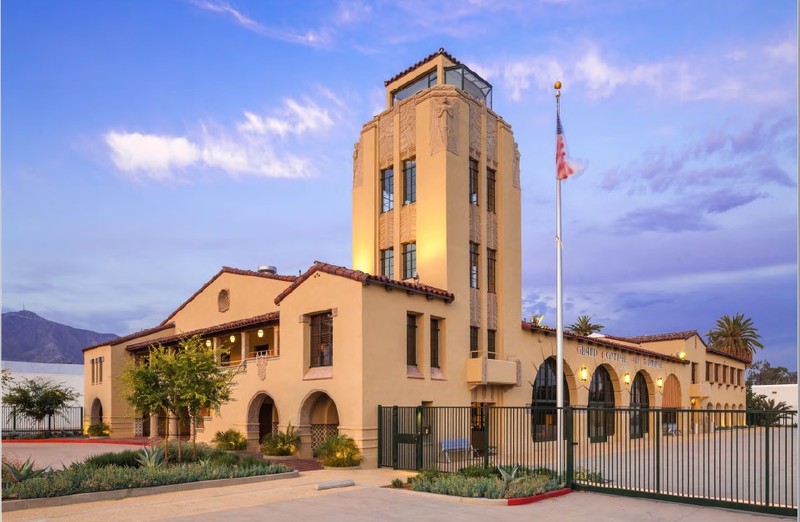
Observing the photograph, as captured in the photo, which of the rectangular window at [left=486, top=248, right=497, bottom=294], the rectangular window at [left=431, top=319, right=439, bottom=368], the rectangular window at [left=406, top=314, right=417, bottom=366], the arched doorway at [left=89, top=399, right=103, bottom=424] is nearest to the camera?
the rectangular window at [left=406, top=314, right=417, bottom=366]

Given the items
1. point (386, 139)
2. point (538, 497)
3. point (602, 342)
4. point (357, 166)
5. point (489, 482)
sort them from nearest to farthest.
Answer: point (538, 497)
point (489, 482)
point (386, 139)
point (357, 166)
point (602, 342)

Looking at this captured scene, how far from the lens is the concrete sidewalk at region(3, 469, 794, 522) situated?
47.0 feet

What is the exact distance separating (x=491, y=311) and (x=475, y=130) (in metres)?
8.61

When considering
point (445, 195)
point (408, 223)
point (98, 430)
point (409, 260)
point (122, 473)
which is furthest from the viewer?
point (98, 430)

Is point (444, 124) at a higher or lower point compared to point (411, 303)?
higher

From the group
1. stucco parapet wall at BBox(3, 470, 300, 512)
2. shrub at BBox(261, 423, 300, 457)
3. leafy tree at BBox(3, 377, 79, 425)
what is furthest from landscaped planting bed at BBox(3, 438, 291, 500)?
leafy tree at BBox(3, 377, 79, 425)

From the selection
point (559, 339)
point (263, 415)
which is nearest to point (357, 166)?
point (263, 415)

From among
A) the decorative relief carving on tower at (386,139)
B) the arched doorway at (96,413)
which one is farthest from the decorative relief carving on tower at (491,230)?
the arched doorway at (96,413)

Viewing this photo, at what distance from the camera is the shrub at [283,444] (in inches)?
1014

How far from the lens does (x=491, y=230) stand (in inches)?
1257

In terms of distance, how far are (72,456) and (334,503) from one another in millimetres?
16900

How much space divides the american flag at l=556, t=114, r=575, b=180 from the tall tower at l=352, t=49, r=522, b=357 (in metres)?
8.35

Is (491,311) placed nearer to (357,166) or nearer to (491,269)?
(491,269)

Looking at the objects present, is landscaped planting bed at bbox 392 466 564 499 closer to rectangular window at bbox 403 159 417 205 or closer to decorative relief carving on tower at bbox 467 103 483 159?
Result: rectangular window at bbox 403 159 417 205
